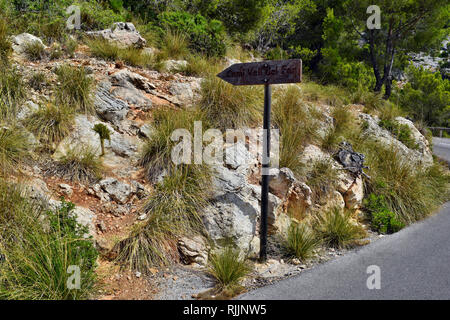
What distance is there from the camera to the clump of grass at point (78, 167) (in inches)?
169

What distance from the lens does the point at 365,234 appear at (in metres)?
4.79

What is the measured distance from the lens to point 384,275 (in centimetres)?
358

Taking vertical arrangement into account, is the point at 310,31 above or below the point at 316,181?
above

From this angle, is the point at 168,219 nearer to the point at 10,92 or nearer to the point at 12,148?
the point at 12,148

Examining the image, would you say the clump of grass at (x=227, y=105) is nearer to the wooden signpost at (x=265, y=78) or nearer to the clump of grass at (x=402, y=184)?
the wooden signpost at (x=265, y=78)

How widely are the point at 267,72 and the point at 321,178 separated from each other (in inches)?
91.0

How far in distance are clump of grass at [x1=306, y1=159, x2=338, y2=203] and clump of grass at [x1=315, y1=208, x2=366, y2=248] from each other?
1.57 feet

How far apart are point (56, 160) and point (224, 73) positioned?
260 centimetres

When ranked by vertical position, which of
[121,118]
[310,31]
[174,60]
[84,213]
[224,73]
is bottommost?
[84,213]

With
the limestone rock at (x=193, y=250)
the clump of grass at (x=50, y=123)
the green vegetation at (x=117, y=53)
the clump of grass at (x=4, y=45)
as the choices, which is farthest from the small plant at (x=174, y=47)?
the limestone rock at (x=193, y=250)

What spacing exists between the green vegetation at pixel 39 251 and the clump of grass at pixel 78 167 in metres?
0.76

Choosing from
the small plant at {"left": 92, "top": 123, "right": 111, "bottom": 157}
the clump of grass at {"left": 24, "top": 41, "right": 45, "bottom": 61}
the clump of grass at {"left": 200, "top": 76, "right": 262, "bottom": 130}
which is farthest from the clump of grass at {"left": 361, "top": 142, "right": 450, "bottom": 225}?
the clump of grass at {"left": 24, "top": 41, "right": 45, "bottom": 61}

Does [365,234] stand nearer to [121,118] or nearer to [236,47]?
[121,118]

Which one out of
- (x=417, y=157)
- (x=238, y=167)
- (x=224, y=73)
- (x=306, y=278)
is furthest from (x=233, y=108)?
(x=417, y=157)
